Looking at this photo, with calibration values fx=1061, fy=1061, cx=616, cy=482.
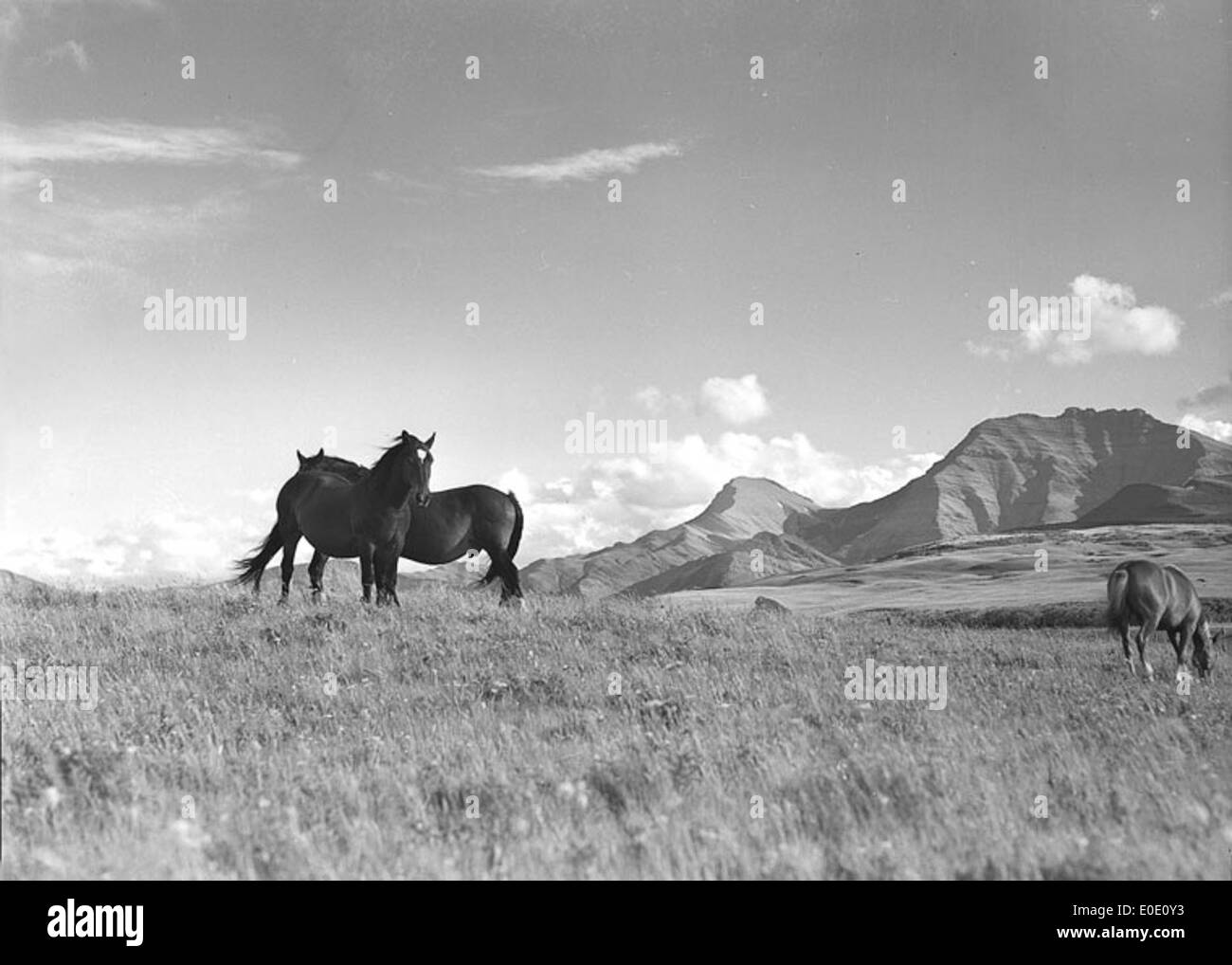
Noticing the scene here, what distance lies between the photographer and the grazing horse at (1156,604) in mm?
17750

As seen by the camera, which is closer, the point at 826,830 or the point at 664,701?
the point at 826,830

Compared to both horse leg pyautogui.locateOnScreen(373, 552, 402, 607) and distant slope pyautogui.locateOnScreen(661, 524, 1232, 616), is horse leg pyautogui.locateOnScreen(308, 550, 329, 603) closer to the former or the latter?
horse leg pyautogui.locateOnScreen(373, 552, 402, 607)

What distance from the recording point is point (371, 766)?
8062 millimetres

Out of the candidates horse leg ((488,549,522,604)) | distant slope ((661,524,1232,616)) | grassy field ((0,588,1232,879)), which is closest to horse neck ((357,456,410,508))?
horse leg ((488,549,522,604))

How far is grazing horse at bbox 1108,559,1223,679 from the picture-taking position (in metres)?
17.8

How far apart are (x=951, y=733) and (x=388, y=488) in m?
11.1

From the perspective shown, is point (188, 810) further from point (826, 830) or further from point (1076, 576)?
point (1076, 576)

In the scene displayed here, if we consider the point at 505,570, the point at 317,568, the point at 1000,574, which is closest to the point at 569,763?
the point at 317,568

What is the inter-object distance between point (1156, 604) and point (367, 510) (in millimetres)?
13421

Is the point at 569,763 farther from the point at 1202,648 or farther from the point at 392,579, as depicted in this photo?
the point at 1202,648

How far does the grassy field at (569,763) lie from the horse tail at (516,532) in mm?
5670

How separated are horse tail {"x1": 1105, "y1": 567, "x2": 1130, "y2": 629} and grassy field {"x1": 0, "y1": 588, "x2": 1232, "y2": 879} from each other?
8.74ft

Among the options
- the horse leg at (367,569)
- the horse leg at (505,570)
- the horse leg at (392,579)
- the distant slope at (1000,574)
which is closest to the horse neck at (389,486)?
the horse leg at (367,569)
